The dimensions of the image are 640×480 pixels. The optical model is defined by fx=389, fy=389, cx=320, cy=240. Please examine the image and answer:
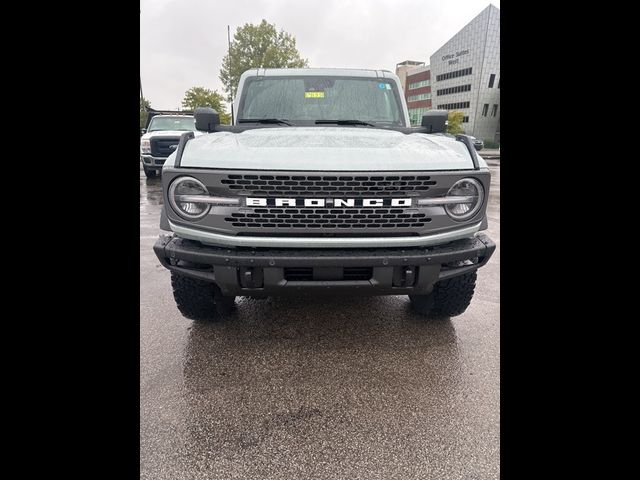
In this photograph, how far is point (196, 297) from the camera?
2607 millimetres

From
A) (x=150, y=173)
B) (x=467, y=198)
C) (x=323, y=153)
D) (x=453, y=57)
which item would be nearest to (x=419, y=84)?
(x=453, y=57)

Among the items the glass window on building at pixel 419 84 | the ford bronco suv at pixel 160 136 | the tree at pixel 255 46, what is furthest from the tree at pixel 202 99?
the glass window on building at pixel 419 84

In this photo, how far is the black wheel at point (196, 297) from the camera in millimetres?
2543

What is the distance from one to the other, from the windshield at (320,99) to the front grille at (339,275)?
5.38ft

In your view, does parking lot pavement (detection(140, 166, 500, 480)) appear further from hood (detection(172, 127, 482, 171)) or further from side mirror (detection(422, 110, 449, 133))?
side mirror (detection(422, 110, 449, 133))

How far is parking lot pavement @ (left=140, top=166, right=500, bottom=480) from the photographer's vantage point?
174 centimetres

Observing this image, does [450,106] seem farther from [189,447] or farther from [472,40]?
[189,447]

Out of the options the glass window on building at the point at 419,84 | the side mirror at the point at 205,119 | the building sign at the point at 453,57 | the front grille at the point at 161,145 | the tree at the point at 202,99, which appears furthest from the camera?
the glass window on building at the point at 419,84

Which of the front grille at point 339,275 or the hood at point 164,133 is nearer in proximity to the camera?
the front grille at point 339,275

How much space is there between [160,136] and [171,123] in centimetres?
151

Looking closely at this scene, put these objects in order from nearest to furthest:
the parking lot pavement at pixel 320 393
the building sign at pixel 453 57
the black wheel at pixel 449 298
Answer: the parking lot pavement at pixel 320 393 → the black wheel at pixel 449 298 → the building sign at pixel 453 57

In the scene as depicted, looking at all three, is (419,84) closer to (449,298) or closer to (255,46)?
(255,46)

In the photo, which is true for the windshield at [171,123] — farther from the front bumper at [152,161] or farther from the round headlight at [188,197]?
the round headlight at [188,197]

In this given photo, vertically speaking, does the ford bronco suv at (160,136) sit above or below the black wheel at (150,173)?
above
